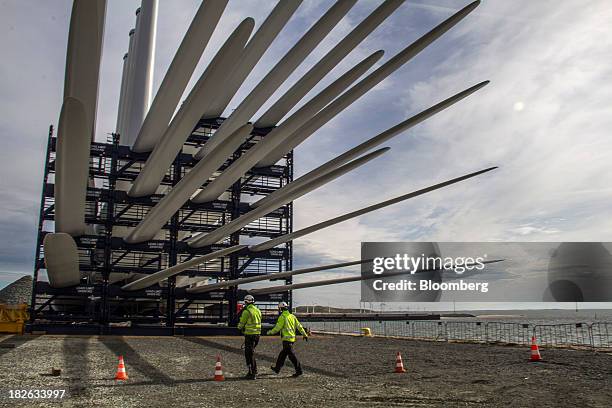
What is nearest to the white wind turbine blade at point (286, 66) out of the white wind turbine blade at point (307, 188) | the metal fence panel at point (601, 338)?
the white wind turbine blade at point (307, 188)

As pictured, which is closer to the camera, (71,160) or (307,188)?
(71,160)

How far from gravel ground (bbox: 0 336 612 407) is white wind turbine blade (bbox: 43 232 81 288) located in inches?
174

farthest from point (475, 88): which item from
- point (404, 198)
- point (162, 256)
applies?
point (162, 256)

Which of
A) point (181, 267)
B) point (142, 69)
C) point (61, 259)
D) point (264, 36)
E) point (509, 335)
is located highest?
point (142, 69)

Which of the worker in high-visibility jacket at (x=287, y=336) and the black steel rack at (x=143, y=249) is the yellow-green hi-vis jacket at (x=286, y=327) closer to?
the worker in high-visibility jacket at (x=287, y=336)

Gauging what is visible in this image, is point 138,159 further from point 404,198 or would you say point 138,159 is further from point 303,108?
point 404,198

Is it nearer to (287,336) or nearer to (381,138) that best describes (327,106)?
(381,138)

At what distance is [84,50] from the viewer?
12961 millimetres

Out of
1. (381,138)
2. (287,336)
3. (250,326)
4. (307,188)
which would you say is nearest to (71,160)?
(307,188)

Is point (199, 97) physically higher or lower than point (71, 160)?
higher

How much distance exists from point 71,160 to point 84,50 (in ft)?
17.6

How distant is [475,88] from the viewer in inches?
659

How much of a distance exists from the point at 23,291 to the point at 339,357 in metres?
56.3

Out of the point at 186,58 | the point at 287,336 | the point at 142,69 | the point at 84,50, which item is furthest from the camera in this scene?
the point at 142,69
